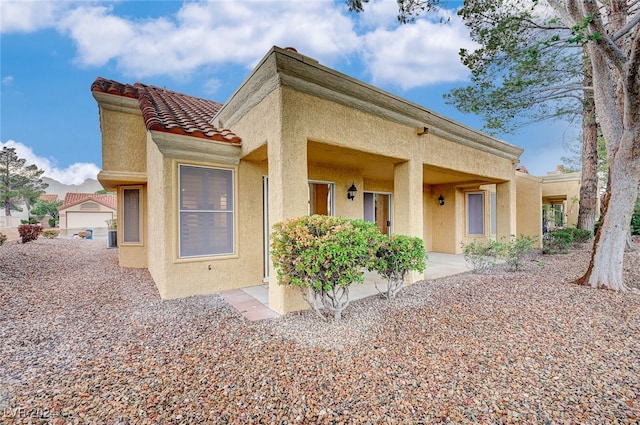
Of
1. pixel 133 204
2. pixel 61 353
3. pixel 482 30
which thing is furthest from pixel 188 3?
pixel 61 353

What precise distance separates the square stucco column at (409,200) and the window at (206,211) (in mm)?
4373

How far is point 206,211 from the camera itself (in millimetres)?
6570

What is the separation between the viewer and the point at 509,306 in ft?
17.4

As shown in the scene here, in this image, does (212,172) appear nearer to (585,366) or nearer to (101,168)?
(101,168)

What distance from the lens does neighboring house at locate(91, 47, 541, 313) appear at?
5.24 metres

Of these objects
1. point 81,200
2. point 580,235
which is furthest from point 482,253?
point 81,200

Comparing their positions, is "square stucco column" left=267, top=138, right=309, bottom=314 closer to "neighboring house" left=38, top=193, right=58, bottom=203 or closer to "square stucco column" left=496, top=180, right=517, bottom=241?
"square stucco column" left=496, top=180, right=517, bottom=241

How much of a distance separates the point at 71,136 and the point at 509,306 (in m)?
62.3

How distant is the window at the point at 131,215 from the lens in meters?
9.91

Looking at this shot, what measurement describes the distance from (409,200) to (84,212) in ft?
142

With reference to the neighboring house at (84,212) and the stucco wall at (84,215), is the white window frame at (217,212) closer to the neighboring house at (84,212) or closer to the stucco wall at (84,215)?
the neighboring house at (84,212)

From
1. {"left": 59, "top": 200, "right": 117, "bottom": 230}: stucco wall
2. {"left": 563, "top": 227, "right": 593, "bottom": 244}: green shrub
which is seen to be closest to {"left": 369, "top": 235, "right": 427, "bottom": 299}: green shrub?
{"left": 563, "top": 227, "right": 593, "bottom": 244}: green shrub

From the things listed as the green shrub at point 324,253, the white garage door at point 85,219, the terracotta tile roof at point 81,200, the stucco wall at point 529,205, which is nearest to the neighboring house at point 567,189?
the stucco wall at point 529,205

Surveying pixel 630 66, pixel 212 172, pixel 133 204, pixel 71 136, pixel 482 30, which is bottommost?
pixel 133 204
